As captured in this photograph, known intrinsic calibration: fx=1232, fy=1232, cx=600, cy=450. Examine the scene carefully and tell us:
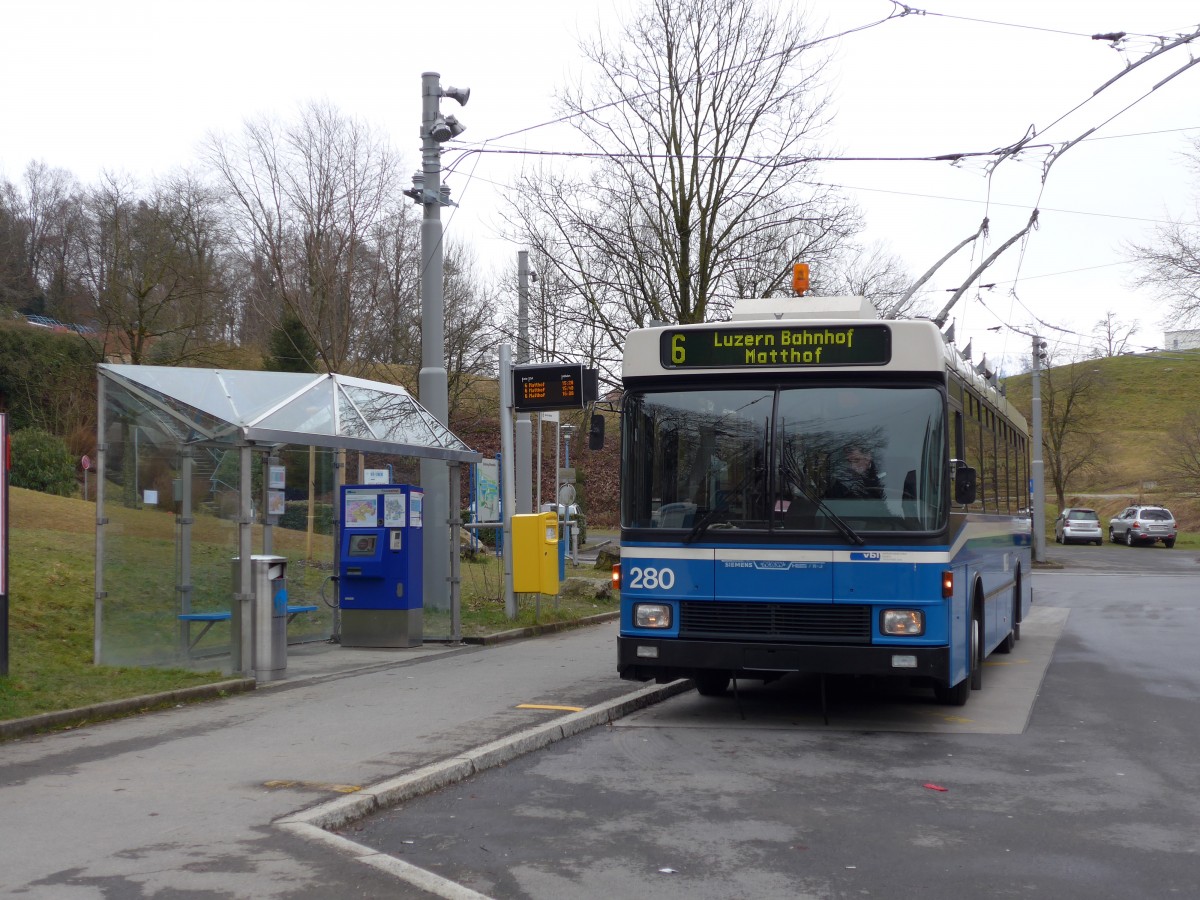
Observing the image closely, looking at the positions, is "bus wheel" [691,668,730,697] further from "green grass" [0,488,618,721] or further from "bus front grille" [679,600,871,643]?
"green grass" [0,488,618,721]

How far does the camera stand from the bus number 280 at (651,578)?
31.1 ft

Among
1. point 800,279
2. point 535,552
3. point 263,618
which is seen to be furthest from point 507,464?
point 800,279

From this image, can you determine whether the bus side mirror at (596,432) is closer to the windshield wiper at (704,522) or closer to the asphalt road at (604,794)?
the windshield wiper at (704,522)

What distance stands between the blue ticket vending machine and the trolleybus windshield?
5.27 meters

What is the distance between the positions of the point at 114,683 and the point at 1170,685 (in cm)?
991

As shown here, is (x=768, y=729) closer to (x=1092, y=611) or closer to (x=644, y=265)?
(x=1092, y=611)

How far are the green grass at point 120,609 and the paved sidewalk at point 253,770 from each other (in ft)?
2.50

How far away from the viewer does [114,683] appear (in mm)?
10398

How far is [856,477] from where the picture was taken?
30.0 ft

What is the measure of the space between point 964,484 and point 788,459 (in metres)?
1.39

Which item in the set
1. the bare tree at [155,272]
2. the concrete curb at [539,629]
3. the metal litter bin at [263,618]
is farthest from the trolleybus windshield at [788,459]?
the bare tree at [155,272]

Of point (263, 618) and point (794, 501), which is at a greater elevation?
point (794, 501)

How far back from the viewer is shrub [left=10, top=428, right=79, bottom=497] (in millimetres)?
27328

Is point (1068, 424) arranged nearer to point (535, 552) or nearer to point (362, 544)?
point (535, 552)
